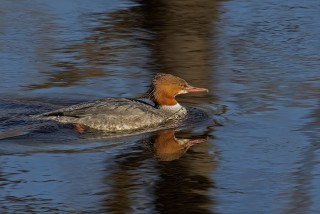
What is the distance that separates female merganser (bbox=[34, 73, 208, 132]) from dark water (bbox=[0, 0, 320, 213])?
0.55 feet

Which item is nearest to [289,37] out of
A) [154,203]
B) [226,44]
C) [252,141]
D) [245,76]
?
[226,44]

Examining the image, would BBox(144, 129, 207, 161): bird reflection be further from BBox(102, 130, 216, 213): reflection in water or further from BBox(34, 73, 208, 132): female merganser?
BBox(34, 73, 208, 132): female merganser

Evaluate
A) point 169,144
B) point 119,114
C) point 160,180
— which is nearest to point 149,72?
point 119,114

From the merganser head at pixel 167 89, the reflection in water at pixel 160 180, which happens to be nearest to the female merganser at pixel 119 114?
the merganser head at pixel 167 89

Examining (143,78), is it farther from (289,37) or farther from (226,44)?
(289,37)

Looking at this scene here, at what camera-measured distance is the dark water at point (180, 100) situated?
7.42 metres

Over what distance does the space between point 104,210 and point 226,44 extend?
5.90 m

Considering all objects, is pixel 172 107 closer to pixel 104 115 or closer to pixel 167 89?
pixel 167 89

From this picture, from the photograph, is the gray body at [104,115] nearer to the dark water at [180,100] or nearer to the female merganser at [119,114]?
the female merganser at [119,114]

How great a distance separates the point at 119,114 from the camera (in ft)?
32.4

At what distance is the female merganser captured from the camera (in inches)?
387

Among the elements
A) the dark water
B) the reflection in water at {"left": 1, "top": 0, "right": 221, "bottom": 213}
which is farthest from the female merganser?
the reflection in water at {"left": 1, "top": 0, "right": 221, "bottom": 213}

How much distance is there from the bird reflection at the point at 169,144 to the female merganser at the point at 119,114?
0.36 m

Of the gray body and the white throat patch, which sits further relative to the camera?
the white throat patch
